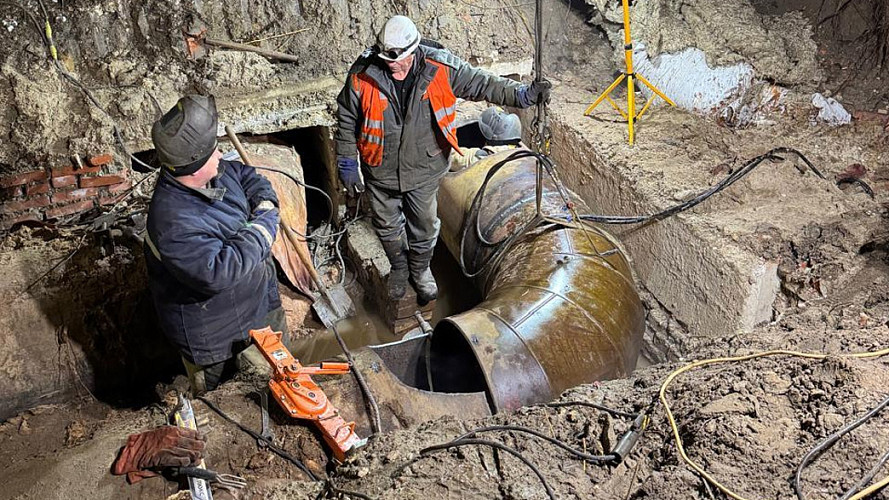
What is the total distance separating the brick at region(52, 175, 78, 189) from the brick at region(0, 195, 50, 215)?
0.35 ft

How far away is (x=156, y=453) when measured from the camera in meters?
2.12

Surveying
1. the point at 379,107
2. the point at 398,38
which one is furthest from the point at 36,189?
the point at 398,38

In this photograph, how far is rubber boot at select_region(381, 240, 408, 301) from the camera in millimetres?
4406

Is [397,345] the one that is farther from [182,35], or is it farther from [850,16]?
[850,16]

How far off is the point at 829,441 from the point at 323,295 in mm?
3460

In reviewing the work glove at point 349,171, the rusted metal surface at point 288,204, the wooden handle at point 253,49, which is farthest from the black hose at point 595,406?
the wooden handle at point 253,49

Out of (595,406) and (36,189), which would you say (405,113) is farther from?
(36,189)

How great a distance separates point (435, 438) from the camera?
7.14 ft

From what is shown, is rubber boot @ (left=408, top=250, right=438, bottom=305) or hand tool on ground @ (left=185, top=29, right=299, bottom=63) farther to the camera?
hand tool on ground @ (left=185, top=29, right=299, bottom=63)

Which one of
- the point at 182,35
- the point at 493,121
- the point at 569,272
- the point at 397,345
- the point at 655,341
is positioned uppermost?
the point at 182,35

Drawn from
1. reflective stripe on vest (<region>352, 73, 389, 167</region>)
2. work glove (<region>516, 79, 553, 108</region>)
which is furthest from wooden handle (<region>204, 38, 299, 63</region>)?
work glove (<region>516, 79, 553, 108</region>)

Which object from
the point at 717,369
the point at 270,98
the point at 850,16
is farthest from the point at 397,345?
the point at 850,16

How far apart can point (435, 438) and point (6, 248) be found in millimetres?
3211

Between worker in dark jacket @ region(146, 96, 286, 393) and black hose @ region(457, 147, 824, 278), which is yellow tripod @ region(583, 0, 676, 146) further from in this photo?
worker in dark jacket @ region(146, 96, 286, 393)
